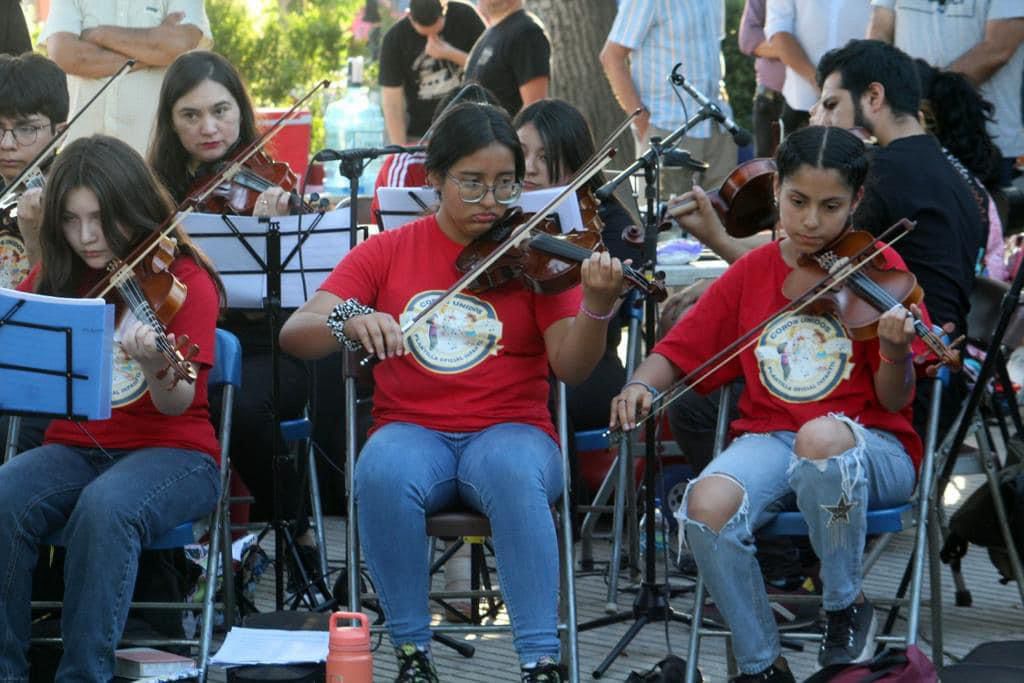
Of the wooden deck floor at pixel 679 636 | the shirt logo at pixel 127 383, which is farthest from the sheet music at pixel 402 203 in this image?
the wooden deck floor at pixel 679 636

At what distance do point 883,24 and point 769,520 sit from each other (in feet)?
8.79

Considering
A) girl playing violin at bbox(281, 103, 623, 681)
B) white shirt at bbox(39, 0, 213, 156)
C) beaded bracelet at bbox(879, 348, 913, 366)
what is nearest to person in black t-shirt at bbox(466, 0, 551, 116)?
white shirt at bbox(39, 0, 213, 156)

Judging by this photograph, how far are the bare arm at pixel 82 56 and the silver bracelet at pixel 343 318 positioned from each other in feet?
8.87

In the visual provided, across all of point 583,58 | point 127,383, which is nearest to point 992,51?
point 127,383

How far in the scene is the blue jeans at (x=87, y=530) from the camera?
3.16 m

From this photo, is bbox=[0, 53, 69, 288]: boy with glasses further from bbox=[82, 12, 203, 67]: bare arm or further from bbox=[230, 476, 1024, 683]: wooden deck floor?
bbox=[230, 476, 1024, 683]: wooden deck floor

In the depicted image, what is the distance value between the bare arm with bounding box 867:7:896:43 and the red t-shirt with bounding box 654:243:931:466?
7.14 feet

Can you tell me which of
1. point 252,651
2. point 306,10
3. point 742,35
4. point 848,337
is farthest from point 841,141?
point 306,10

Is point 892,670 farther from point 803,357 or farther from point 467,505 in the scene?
point 467,505

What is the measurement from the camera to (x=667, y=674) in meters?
3.32

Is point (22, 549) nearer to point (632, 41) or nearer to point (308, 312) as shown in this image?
point (308, 312)

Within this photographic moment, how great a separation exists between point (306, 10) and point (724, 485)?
11.6 m

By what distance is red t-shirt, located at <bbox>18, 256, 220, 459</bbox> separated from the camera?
3.39m

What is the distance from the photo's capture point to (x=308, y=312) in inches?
132
